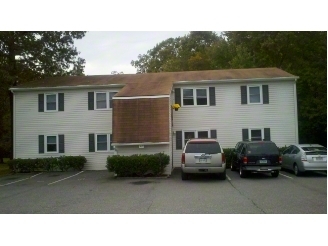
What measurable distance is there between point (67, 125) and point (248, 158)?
12.9 m

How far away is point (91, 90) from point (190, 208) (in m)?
15.1

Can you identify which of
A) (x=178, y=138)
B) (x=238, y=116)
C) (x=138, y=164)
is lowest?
(x=138, y=164)

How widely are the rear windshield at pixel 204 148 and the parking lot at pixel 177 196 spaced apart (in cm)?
138

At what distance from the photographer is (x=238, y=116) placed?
21.8 m

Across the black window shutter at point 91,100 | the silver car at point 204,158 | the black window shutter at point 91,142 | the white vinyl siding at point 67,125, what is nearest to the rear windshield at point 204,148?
the silver car at point 204,158

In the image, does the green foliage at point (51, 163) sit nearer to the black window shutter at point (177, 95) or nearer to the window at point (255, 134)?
the black window shutter at point (177, 95)

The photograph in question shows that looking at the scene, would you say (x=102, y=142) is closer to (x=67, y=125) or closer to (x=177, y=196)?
(x=67, y=125)

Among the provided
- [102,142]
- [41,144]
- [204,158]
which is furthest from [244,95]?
[41,144]

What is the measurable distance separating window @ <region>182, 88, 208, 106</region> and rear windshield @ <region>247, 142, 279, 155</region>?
7.16 m

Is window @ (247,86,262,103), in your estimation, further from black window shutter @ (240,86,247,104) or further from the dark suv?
the dark suv

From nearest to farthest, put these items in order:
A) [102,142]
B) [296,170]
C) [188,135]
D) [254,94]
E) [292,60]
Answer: [296,170]
[254,94]
[188,135]
[102,142]
[292,60]

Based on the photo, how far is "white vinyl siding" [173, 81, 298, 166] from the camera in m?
21.6

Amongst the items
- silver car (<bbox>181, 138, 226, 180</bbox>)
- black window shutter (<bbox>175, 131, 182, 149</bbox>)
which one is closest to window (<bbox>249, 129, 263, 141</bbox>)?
black window shutter (<bbox>175, 131, 182, 149</bbox>)

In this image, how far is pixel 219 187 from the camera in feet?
42.9
